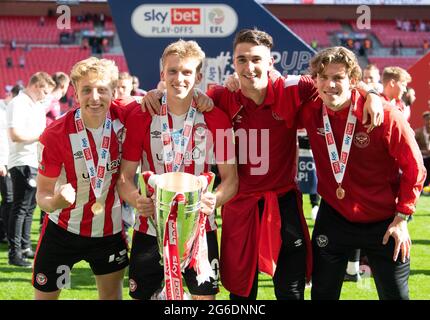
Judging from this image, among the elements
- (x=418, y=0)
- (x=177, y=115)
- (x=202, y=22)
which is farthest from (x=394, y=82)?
(x=418, y=0)

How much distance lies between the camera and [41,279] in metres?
3.27

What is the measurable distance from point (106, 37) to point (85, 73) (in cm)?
2845

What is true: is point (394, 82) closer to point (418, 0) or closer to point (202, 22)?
point (202, 22)

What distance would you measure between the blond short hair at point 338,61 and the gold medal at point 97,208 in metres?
1.33

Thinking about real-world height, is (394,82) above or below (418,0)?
below

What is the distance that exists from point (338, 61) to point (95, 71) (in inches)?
48.4

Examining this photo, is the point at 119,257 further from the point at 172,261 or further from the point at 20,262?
the point at 20,262

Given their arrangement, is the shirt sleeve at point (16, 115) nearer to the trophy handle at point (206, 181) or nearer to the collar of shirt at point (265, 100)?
the collar of shirt at point (265, 100)

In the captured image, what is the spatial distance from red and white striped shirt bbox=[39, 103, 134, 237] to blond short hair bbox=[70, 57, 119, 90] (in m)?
0.18

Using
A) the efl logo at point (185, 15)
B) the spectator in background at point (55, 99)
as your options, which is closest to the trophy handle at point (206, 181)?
the spectator in background at point (55, 99)

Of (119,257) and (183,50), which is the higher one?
(183,50)

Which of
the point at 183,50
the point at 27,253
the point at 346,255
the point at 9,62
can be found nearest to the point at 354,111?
the point at 346,255

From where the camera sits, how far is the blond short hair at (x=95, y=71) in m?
3.13
